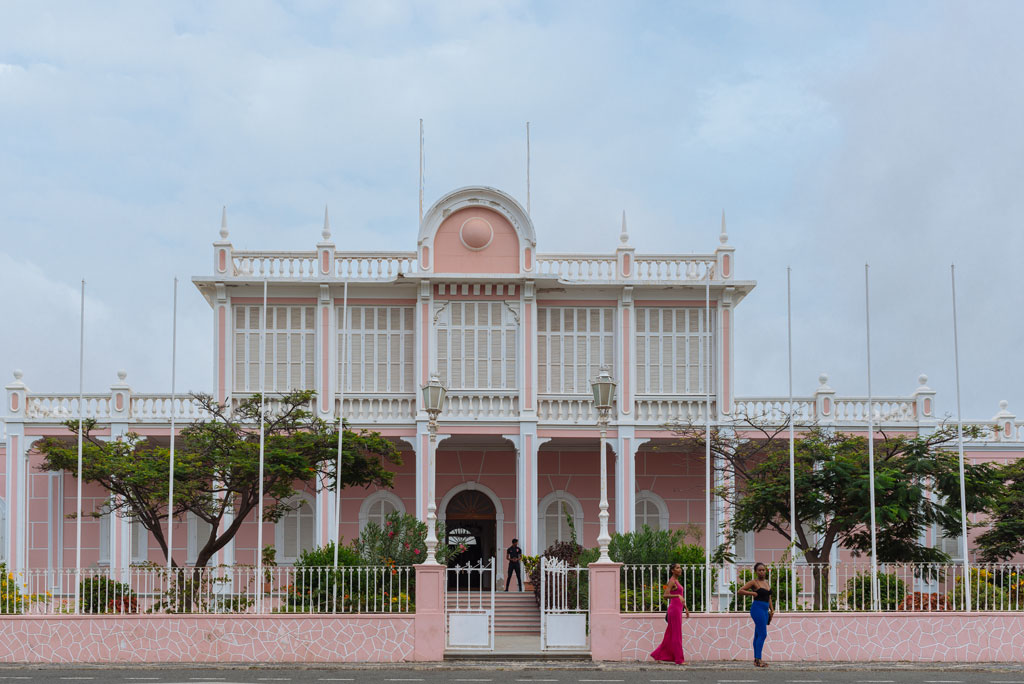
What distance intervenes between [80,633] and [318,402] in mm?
11003

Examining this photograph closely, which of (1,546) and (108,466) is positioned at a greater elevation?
(108,466)

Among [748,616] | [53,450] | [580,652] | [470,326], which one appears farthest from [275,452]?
[748,616]

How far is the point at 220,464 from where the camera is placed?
2184 centimetres

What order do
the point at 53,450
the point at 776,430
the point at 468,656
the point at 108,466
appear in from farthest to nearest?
the point at 776,430
the point at 53,450
the point at 108,466
the point at 468,656

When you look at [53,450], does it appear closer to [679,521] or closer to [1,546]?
[1,546]

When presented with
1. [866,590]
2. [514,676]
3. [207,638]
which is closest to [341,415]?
[207,638]

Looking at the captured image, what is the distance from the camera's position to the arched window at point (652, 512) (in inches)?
1113

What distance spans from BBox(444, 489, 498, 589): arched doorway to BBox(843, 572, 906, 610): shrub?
1162 cm

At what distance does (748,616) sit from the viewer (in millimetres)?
16578

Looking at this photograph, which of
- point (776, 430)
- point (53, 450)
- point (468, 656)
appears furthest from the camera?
point (776, 430)

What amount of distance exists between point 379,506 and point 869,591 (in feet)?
43.0

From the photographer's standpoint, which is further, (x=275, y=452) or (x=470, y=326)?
(x=470, y=326)

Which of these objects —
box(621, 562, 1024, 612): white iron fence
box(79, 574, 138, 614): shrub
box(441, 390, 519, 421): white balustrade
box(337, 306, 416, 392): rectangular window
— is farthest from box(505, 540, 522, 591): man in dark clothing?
box(79, 574, 138, 614): shrub

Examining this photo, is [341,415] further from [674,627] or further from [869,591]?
[869,591]
